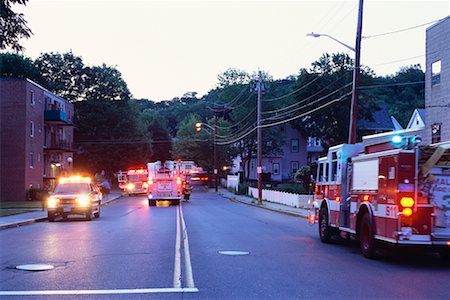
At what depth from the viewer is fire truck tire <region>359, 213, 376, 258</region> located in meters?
13.1

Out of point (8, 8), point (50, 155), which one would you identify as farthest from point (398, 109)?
point (8, 8)

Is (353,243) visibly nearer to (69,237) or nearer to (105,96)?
(69,237)

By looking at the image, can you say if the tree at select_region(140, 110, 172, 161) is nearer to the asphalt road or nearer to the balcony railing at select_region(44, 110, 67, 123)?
the balcony railing at select_region(44, 110, 67, 123)

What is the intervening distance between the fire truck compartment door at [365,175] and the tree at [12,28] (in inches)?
577

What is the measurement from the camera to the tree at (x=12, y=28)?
22.4 meters

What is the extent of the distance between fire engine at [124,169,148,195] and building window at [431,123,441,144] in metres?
36.2

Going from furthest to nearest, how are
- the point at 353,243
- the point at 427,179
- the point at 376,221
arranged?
the point at 353,243 < the point at 376,221 < the point at 427,179

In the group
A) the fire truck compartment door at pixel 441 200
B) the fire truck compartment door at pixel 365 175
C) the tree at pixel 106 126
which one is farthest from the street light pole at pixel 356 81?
the tree at pixel 106 126

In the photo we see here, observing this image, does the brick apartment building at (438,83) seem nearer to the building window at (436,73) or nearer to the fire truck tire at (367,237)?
the building window at (436,73)

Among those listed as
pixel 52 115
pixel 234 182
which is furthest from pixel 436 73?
pixel 234 182

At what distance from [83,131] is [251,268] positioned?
69.5m

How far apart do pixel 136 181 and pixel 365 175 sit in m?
48.8

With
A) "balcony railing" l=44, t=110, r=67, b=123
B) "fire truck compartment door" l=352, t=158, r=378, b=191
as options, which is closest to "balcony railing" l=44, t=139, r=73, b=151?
"balcony railing" l=44, t=110, r=67, b=123

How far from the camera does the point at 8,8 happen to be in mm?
22359
